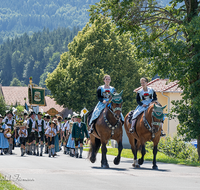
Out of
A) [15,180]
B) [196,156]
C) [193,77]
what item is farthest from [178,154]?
[15,180]

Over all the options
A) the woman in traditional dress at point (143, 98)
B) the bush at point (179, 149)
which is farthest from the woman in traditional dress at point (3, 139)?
the woman in traditional dress at point (143, 98)

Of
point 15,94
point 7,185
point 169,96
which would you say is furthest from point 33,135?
point 15,94

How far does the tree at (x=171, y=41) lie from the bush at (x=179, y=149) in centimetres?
232

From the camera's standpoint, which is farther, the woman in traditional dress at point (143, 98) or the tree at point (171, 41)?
the tree at point (171, 41)

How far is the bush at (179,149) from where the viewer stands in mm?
20000

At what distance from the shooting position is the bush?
20.0m

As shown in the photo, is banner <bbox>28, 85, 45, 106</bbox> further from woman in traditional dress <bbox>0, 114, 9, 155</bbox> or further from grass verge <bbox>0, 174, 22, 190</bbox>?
grass verge <bbox>0, 174, 22, 190</bbox>

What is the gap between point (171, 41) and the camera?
57.3 ft

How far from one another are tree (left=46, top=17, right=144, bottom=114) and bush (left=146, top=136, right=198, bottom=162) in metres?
25.2

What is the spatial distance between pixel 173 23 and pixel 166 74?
332cm

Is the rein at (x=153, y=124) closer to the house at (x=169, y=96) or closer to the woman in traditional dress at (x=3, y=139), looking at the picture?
the woman in traditional dress at (x=3, y=139)

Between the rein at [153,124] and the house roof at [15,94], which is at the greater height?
the house roof at [15,94]

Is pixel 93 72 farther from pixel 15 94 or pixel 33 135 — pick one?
pixel 15 94

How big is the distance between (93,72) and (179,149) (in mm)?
27574
